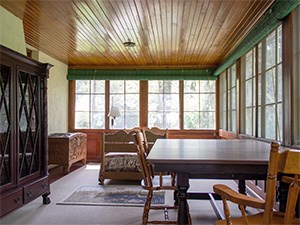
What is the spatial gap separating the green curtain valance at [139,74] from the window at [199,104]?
234 millimetres

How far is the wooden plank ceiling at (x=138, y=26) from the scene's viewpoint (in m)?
3.23

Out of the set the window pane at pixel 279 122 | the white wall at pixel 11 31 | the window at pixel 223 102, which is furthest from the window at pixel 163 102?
the window pane at pixel 279 122

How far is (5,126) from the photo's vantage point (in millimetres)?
2836

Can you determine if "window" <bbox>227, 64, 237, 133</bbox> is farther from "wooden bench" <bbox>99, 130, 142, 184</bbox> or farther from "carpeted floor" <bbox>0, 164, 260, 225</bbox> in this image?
"carpeted floor" <bbox>0, 164, 260, 225</bbox>

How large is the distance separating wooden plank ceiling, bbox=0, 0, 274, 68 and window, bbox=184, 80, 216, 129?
101cm

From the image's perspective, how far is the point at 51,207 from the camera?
11.1 feet

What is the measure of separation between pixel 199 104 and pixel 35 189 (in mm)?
4627

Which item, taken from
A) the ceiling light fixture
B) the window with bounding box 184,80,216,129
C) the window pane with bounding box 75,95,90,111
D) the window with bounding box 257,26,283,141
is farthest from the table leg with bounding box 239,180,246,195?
the window pane with bounding box 75,95,90,111

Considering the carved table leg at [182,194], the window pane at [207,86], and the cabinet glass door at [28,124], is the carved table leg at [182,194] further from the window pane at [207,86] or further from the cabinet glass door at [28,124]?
the window pane at [207,86]

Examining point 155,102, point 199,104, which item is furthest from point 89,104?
point 199,104

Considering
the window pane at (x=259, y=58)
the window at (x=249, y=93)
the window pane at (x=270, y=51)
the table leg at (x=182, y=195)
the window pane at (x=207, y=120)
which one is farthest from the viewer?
the window pane at (x=207, y=120)

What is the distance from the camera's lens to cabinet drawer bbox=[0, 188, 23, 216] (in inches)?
105

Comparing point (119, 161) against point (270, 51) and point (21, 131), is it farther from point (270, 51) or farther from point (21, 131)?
point (270, 51)

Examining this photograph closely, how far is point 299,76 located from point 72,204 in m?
2.90
